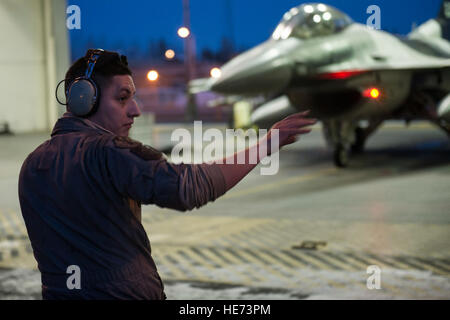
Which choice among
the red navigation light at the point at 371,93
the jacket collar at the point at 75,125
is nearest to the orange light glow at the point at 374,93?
the red navigation light at the point at 371,93

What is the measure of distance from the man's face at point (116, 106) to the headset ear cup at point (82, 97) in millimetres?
45

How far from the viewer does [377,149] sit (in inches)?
776

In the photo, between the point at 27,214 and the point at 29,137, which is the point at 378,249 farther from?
the point at 29,137

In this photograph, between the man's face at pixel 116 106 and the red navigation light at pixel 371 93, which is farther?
the red navigation light at pixel 371 93

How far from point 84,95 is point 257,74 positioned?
11157 millimetres

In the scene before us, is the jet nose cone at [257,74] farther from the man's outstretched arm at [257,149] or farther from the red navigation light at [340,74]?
the man's outstretched arm at [257,149]

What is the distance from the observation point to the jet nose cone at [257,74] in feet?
44.2

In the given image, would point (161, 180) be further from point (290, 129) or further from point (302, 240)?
Answer: point (302, 240)

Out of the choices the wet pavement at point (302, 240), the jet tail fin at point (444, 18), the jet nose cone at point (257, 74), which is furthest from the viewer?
the jet tail fin at point (444, 18)

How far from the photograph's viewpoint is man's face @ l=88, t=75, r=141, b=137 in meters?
2.49

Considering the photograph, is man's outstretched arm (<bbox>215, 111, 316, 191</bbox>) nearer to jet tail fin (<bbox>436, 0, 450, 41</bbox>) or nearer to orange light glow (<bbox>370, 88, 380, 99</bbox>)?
orange light glow (<bbox>370, 88, 380, 99</bbox>)

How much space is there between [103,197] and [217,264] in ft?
16.1

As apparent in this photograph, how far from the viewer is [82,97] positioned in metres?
2.41

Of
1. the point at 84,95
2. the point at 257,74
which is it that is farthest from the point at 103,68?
the point at 257,74
